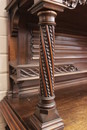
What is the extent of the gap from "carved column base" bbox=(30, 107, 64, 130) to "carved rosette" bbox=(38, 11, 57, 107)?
7 cm

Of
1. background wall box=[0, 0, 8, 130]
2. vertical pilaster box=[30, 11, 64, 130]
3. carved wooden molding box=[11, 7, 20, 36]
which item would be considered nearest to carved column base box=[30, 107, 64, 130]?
vertical pilaster box=[30, 11, 64, 130]

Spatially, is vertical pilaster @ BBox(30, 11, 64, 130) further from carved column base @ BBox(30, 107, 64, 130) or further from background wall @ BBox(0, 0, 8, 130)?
background wall @ BBox(0, 0, 8, 130)

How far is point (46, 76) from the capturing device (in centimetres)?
57

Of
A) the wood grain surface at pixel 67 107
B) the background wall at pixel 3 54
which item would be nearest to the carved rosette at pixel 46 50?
the wood grain surface at pixel 67 107

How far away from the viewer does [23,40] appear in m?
0.97

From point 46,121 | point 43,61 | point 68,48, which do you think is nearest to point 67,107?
point 46,121

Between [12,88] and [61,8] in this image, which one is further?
[12,88]

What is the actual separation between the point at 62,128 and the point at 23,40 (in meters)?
0.64

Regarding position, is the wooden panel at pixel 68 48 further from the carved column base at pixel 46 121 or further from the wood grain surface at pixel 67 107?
the carved column base at pixel 46 121

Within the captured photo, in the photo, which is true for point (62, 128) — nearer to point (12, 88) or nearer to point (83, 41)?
point (12, 88)

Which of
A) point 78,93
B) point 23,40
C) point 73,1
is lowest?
point 78,93

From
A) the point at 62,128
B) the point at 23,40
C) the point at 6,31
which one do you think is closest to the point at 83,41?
the point at 23,40

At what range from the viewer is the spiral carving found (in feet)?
1.78

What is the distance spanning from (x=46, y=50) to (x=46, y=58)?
33 mm
